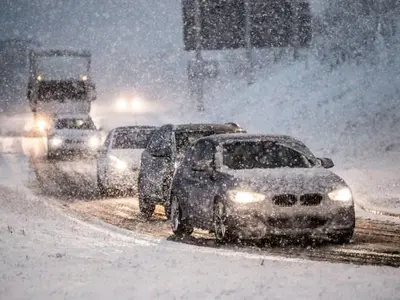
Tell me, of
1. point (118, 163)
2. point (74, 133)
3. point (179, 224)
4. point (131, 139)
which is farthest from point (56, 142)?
point (179, 224)

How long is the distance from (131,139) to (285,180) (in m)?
9.94

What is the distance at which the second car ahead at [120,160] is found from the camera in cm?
1850

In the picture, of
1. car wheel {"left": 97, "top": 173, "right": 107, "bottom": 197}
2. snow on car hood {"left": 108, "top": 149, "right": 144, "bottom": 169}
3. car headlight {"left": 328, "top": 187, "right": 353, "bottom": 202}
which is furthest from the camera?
car wheel {"left": 97, "top": 173, "right": 107, "bottom": 197}

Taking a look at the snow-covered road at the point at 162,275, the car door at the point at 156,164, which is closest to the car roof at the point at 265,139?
the car door at the point at 156,164

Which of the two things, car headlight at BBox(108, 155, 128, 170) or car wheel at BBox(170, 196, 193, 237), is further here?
car headlight at BBox(108, 155, 128, 170)

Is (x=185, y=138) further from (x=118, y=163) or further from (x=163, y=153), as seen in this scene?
(x=118, y=163)

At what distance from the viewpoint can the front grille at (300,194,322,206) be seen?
412 inches

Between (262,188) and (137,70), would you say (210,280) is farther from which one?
(137,70)

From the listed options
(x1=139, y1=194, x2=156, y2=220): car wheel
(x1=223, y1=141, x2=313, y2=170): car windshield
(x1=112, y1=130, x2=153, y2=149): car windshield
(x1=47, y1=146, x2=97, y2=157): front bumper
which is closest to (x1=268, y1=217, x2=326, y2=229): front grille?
(x1=223, y1=141, x2=313, y2=170): car windshield

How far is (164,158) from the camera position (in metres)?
14.3

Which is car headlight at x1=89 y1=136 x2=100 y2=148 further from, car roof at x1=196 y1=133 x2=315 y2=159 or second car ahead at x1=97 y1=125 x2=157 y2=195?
car roof at x1=196 y1=133 x2=315 y2=159

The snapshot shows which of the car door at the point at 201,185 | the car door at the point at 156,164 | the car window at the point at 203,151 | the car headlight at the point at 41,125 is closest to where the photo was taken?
the car door at the point at 201,185

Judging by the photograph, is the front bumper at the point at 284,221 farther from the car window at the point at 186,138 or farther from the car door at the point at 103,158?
the car door at the point at 103,158

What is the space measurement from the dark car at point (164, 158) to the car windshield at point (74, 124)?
60.2 feet
